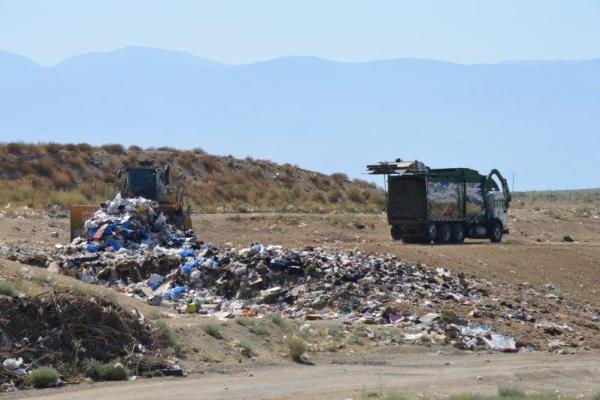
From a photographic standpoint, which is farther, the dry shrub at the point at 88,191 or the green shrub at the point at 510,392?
the dry shrub at the point at 88,191

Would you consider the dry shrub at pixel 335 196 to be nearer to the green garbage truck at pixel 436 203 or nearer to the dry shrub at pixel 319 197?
the dry shrub at pixel 319 197

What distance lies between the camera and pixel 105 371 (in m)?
14.9

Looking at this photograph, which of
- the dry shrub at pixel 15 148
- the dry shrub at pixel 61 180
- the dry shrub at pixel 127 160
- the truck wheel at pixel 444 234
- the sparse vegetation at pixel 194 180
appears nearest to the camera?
the truck wheel at pixel 444 234

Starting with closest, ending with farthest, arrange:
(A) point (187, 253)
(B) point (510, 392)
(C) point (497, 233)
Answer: (B) point (510, 392) → (A) point (187, 253) → (C) point (497, 233)

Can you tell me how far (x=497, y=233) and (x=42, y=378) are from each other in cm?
2800

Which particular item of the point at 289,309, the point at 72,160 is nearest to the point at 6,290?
the point at 289,309

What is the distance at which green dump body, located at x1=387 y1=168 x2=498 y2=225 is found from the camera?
37156mm

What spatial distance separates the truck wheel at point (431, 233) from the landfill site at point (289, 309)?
0.07 metres

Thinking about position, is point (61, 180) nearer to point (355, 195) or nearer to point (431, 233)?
point (355, 195)

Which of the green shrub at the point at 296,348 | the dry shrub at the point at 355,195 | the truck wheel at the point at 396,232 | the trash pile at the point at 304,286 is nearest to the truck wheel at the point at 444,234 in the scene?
the truck wheel at the point at 396,232

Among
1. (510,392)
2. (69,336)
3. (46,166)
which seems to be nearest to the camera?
(510,392)

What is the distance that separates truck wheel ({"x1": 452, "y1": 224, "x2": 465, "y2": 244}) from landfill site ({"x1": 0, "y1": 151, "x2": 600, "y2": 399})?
50 millimetres

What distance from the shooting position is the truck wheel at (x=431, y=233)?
37250 millimetres

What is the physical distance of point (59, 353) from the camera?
15125 millimetres
